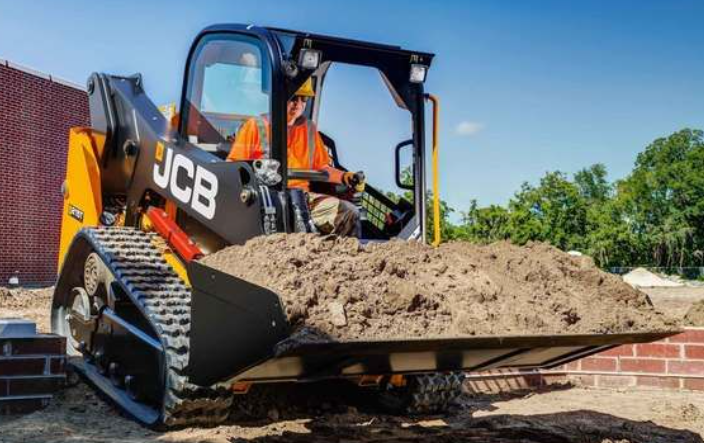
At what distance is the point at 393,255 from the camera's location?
15.8ft

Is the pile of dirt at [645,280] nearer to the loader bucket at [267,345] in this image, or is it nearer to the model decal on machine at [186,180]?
the model decal on machine at [186,180]

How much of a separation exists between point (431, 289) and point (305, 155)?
1.83 meters

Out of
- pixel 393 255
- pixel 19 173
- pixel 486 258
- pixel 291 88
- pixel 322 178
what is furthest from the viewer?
pixel 19 173

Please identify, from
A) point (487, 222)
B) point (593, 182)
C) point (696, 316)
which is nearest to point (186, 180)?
point (696, 316)

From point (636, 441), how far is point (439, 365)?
183 centimetres

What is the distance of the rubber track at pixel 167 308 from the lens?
5176 mm

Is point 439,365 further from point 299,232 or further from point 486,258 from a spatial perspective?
point 299,232

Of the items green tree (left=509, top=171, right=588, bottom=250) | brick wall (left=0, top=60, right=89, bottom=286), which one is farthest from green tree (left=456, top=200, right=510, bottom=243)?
brick wall (left=0, top=60, right=89, bottom=286)

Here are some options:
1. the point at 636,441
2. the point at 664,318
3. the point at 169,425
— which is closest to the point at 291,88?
the point at 169,425

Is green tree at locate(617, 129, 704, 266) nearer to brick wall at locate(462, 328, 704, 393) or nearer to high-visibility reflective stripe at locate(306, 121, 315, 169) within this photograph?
brick wall at locate(462, 328, 704, 393)

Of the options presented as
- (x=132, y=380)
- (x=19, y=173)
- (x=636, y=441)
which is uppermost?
(x=19, y=173)

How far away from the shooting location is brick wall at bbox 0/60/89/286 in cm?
1986

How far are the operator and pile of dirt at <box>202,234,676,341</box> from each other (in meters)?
0.82

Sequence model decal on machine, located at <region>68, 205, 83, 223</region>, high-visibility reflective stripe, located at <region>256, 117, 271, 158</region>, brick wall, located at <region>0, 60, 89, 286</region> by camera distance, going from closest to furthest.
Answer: high-visibility reflective stripe, located at <region>256, 117, 271, 158</region>
model decal on machine, located at <region>68, 205, 83, 223</region>
brick wall, located at <region>0, 60, 89, 286</region>
